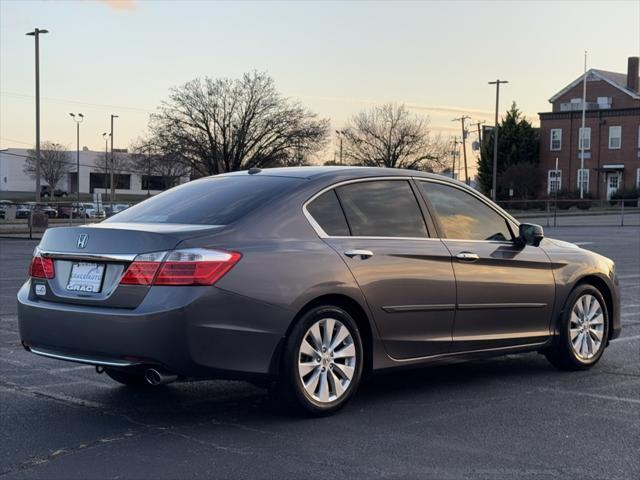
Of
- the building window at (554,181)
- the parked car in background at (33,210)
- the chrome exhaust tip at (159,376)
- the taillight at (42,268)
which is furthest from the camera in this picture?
the building window at (554,181)

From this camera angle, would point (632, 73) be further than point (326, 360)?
Yes

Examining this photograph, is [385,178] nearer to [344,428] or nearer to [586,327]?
[344,428]

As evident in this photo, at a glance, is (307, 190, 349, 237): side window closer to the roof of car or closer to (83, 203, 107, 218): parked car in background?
the roof of car

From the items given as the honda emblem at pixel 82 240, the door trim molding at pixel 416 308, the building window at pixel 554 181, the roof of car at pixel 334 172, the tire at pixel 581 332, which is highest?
the building window at pixel 554 181

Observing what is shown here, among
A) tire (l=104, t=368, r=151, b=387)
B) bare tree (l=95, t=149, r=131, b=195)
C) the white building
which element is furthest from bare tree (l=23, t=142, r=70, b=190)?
tire (l=104, t=368, r=151, b=387)

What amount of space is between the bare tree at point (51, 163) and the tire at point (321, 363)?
332 ft

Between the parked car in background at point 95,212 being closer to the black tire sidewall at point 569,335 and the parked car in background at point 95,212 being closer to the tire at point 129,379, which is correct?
the tire at point 129,379

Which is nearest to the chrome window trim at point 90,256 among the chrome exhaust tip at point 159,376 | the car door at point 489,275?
the chrome exhaust tip at point 159,376

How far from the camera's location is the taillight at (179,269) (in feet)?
16.2

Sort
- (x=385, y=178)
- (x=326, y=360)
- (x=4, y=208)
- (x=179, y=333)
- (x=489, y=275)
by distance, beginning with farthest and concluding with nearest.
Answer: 1. (x=4, y=208)
2. (x=489, y=275)
3. (x=385, y=178)
4. (x=326, y=360)
5. (x=179, y=333)

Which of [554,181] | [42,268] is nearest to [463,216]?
[42,268]

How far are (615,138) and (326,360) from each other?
214ft

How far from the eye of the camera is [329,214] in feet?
18.9

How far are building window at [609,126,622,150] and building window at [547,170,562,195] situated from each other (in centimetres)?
483
